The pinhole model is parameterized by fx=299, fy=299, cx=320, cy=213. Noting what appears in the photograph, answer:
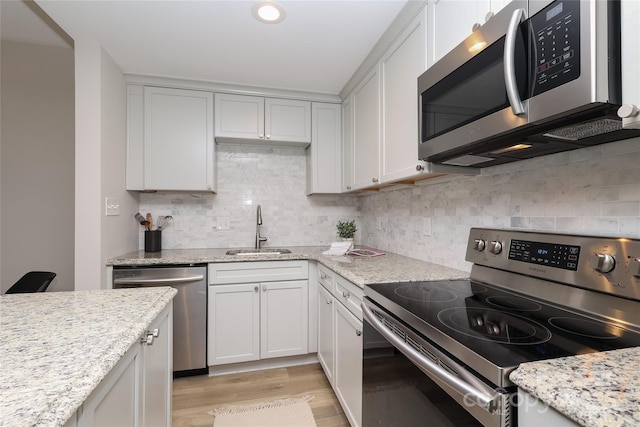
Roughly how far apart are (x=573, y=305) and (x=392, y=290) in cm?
59

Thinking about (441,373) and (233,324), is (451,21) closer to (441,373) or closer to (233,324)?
(441,373)

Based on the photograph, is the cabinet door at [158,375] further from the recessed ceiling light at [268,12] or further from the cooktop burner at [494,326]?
the recessed ceiling light at [268,12]

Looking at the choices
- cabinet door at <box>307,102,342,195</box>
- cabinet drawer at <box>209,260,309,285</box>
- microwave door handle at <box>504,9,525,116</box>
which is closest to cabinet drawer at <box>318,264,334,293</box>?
cabinet drawer at <box>209,260,309,285</box>

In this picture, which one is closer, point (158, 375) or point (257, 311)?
point (158, 375)

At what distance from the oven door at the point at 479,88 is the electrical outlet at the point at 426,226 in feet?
2.20

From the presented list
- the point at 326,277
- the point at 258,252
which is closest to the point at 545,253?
the point at 326,277

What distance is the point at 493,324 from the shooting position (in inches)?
34.7

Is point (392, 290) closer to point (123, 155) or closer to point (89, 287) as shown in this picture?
point (89, 287)

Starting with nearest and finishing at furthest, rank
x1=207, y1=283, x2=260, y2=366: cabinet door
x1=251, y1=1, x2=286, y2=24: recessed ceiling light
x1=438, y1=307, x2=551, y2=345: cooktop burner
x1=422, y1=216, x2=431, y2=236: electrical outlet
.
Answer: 1. x1=438, y1=307, x2=551, y2=345: cooktop burner
2. x1=251, y1=1, x2=286, y2=24: recessed ceiling light
3. x1=422, y1=216, x2=431, y2=236: electrical outlet
4. x1=207, y1=283, x2=260, y2=366: cabinet door

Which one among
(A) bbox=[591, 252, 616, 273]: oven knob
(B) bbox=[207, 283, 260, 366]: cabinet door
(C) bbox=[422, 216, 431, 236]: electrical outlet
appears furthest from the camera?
(B) bbox=[207, 283, 260, 366]: cabinet door

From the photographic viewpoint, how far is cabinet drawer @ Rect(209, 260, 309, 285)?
2246mm

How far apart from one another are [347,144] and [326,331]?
5.06 ft

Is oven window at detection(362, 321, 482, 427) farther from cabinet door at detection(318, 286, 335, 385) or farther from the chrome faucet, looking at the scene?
the chrome faucet

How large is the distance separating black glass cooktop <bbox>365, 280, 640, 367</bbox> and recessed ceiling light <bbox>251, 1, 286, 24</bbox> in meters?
1.53
